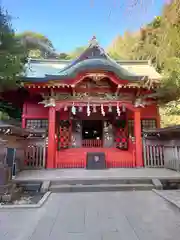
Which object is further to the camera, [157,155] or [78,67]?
[157,155]

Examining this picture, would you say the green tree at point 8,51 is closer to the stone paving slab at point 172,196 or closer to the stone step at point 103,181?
the stone step at point 103,181

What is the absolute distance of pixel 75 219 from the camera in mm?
3145

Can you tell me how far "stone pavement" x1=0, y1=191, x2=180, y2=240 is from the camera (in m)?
2.58

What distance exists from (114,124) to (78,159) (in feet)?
12.4

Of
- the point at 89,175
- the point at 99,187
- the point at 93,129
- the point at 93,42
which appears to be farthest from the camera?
the point at 93,129

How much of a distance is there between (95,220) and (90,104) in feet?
19.6

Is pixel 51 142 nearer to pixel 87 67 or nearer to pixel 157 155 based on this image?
pixel 87 67

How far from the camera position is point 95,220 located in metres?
3.08

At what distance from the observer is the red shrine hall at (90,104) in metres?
7.77

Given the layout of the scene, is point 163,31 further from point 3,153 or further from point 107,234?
point 3,153

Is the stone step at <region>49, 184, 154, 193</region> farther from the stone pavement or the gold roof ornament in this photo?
the gold roof ornament

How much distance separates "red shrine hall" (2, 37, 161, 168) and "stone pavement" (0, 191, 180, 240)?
371 cm

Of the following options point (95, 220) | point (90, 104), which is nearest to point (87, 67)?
point (90, 104)

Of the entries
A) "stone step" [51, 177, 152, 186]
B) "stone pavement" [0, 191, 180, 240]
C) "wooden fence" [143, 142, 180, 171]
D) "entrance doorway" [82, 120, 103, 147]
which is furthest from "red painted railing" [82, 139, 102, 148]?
"stone pavement" [0, 191, 180, 240]
